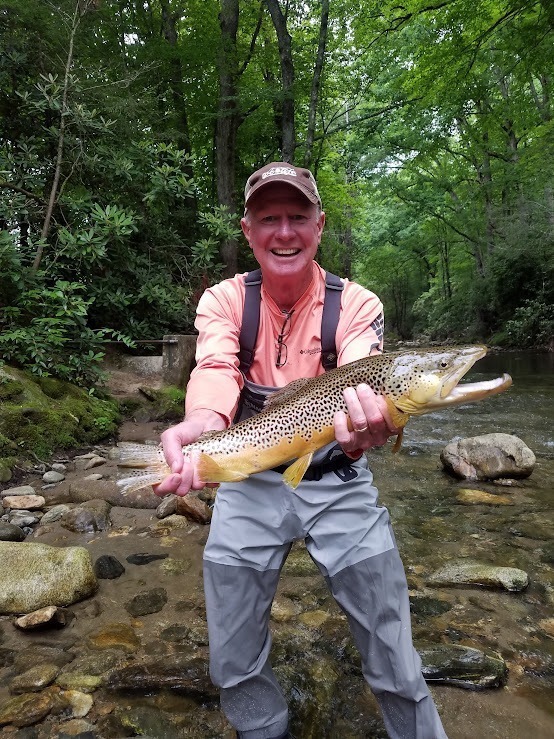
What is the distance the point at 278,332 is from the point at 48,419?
4886 mm

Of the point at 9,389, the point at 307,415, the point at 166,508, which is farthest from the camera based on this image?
the point at 9,389

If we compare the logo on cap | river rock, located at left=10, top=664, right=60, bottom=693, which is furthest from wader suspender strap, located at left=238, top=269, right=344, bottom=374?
river rock, located at left=10, top=664, right=60, bottom=693

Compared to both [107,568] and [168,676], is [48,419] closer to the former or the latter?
[107,568]

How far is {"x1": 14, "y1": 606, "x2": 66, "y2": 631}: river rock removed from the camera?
3.05 m

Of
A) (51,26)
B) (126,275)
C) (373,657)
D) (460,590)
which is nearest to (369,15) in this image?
(51,26)

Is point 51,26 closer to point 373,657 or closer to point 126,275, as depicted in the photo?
point 126,275

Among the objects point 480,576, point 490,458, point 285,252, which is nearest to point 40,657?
point 285,252

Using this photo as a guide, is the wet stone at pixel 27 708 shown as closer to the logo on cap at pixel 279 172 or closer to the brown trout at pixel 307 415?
the brown trout at pixel 307 415

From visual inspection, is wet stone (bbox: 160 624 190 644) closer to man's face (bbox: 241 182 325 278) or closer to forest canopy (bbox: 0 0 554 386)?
man's face (bbox: 241 182 325 278)

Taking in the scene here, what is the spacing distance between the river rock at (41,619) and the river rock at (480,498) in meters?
4.16

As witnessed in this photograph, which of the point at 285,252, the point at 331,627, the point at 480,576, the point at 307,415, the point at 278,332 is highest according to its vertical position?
the point at 285,252

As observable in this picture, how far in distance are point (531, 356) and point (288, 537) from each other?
809 inches

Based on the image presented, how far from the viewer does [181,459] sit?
2074 millimetres

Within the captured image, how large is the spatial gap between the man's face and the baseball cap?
3 cm
